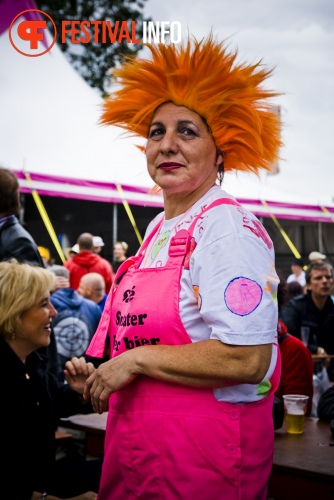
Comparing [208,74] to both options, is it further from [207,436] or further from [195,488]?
[195,488]

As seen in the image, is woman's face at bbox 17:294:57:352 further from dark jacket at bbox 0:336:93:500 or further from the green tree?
the green tree

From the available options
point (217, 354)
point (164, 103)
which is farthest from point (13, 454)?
point (164, 103)

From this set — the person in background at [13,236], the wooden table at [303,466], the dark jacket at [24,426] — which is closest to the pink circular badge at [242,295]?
the wooden table at [303,466]

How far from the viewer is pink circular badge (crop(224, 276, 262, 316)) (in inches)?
56.4

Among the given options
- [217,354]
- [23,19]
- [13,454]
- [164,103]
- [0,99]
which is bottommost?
[13,454]

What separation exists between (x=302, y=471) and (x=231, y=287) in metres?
0.91

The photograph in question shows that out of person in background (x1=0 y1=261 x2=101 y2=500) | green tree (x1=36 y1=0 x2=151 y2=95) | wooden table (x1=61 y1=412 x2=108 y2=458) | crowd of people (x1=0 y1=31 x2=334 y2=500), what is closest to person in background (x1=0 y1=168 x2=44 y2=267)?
person in background (x1=0 y1=261 x2=101 y2=500)

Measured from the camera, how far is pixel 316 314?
566 cm

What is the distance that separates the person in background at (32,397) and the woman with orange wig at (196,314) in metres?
0.77

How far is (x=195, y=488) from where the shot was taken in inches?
58.2

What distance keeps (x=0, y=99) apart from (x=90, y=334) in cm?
565

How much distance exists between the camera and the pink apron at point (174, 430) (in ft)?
4.87

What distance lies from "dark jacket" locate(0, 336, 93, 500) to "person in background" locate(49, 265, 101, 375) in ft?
6.71

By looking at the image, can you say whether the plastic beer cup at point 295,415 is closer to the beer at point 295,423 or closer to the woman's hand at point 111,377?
the beer at point 295,423
